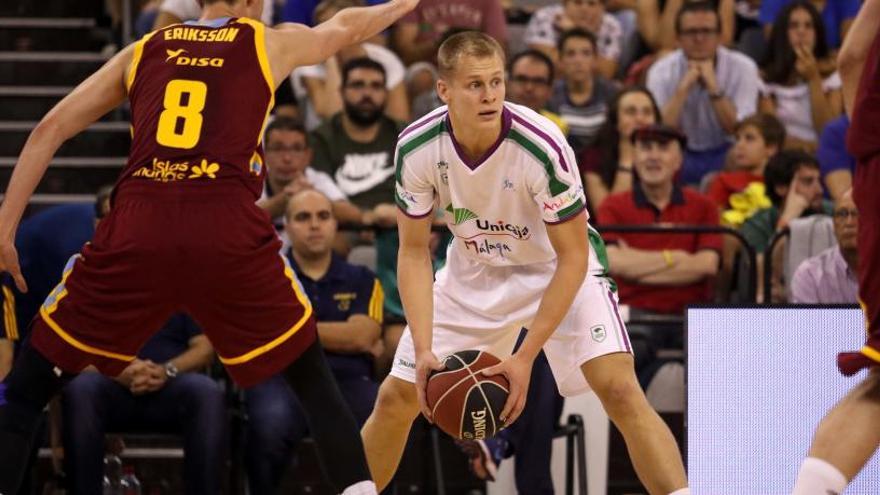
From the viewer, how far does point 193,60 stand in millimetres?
5078

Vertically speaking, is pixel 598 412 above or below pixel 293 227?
below

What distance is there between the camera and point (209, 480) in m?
6.92

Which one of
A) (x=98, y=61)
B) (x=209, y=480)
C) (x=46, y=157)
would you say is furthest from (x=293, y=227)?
(x=98, y=61)

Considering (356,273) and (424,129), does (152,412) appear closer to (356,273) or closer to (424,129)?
(356,273)

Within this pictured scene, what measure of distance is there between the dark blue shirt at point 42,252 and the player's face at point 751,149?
412 centimetres

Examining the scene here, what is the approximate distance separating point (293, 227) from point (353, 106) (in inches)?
63.5

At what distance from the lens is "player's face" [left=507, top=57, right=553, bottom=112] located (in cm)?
929

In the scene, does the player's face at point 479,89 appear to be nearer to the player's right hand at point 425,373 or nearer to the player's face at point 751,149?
the player's right hand at point 425,373

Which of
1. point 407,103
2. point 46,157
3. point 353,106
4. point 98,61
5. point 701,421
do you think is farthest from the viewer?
point 98,61

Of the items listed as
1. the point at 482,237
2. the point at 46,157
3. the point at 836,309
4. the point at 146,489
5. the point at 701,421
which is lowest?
the point at 146,489

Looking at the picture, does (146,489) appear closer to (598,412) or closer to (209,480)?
(209,480)

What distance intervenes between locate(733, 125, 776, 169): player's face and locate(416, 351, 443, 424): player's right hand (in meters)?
4.63

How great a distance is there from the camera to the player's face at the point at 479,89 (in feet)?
17.3

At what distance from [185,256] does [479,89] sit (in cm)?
120
